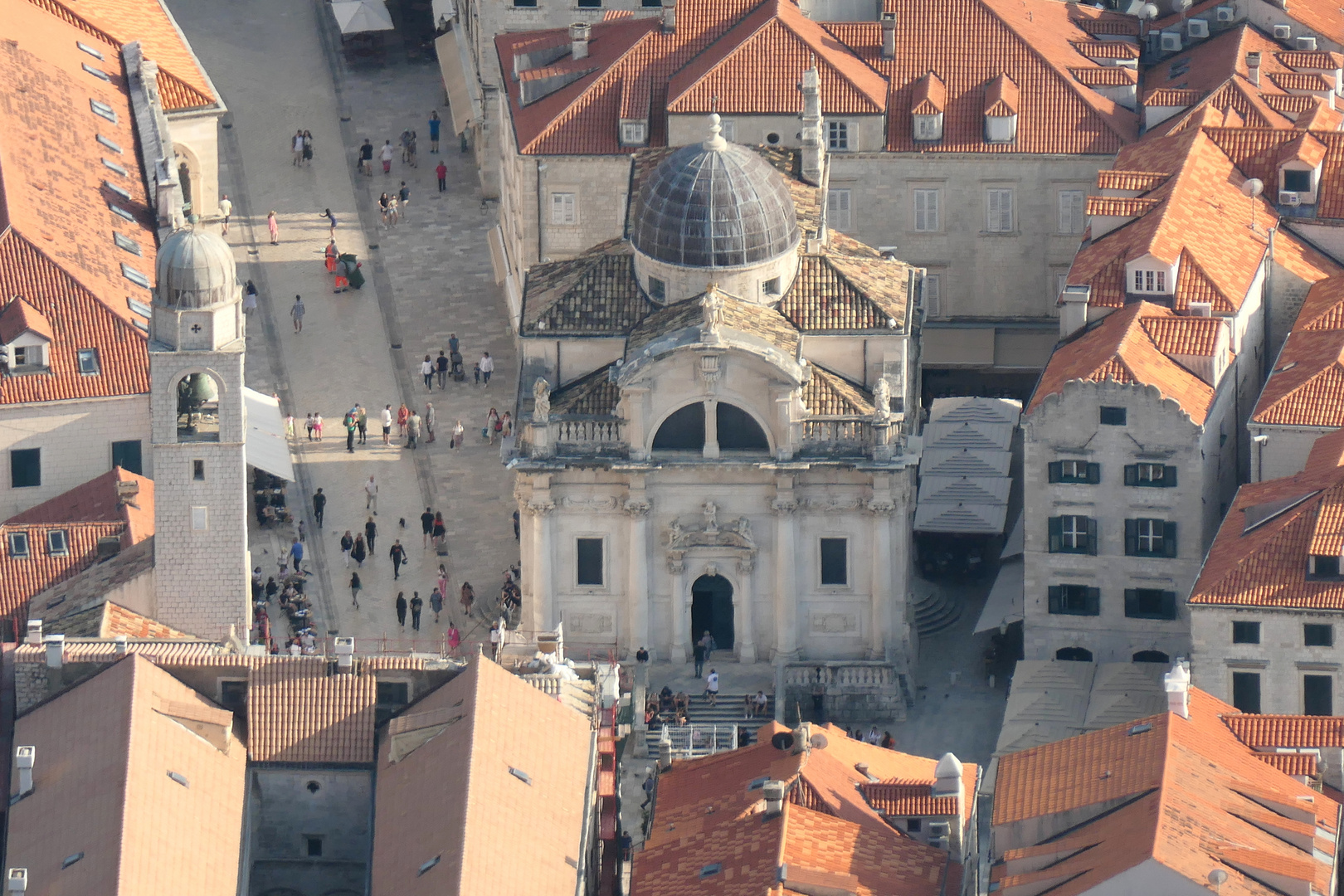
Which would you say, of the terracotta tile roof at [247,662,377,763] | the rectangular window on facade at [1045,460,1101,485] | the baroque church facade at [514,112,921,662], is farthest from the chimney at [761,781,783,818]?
the rectangular window on facade at [1045,460,1101,485]

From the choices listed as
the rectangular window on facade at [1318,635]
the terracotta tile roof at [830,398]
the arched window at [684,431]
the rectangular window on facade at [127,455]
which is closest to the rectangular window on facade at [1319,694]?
the rectangular window on facade at [1318,635]

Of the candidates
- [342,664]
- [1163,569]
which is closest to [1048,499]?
[1163,569]

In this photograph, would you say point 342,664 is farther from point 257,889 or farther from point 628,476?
point 628,476

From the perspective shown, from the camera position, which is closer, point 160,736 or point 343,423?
point 160,736

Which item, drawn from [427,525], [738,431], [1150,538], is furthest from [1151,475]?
[427,525]

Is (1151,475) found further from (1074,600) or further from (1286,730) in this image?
(1286,730)
